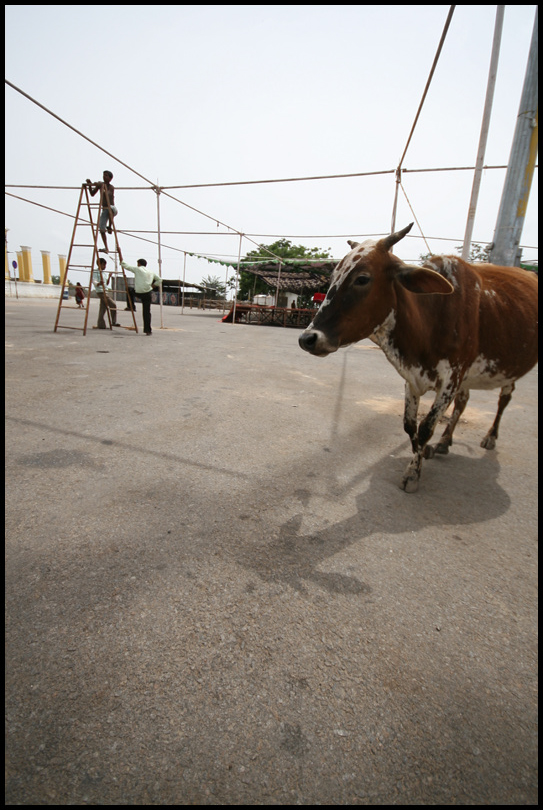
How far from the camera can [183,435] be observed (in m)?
3.00

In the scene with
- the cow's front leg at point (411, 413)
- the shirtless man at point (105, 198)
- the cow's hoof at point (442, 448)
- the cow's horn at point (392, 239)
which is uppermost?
the shirtless man at point (105, 198)

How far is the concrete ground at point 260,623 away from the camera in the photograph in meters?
1.00

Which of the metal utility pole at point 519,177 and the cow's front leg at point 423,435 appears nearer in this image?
the cow's front leg at point 423,435

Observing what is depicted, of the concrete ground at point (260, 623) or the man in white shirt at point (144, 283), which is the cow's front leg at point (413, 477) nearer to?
the concrete ground at point (260, 623)

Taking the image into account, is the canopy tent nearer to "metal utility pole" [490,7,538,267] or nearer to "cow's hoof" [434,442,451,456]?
"metal utility pole" [490,7,538,267]

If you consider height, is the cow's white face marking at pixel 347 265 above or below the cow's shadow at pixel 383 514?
A: above

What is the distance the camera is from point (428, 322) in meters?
2.54

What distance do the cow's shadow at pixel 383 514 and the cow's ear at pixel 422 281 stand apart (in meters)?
1.25

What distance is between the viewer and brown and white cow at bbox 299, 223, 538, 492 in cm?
227

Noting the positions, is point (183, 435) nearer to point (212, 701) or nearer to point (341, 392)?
point (212, 701)

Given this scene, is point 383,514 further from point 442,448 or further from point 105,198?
point 105,198

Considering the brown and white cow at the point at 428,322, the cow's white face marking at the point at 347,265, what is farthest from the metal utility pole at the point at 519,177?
the cow's white face marking at the point at 347,265

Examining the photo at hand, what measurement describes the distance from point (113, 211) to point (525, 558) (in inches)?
322

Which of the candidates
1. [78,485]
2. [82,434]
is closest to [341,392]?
[82,434]
